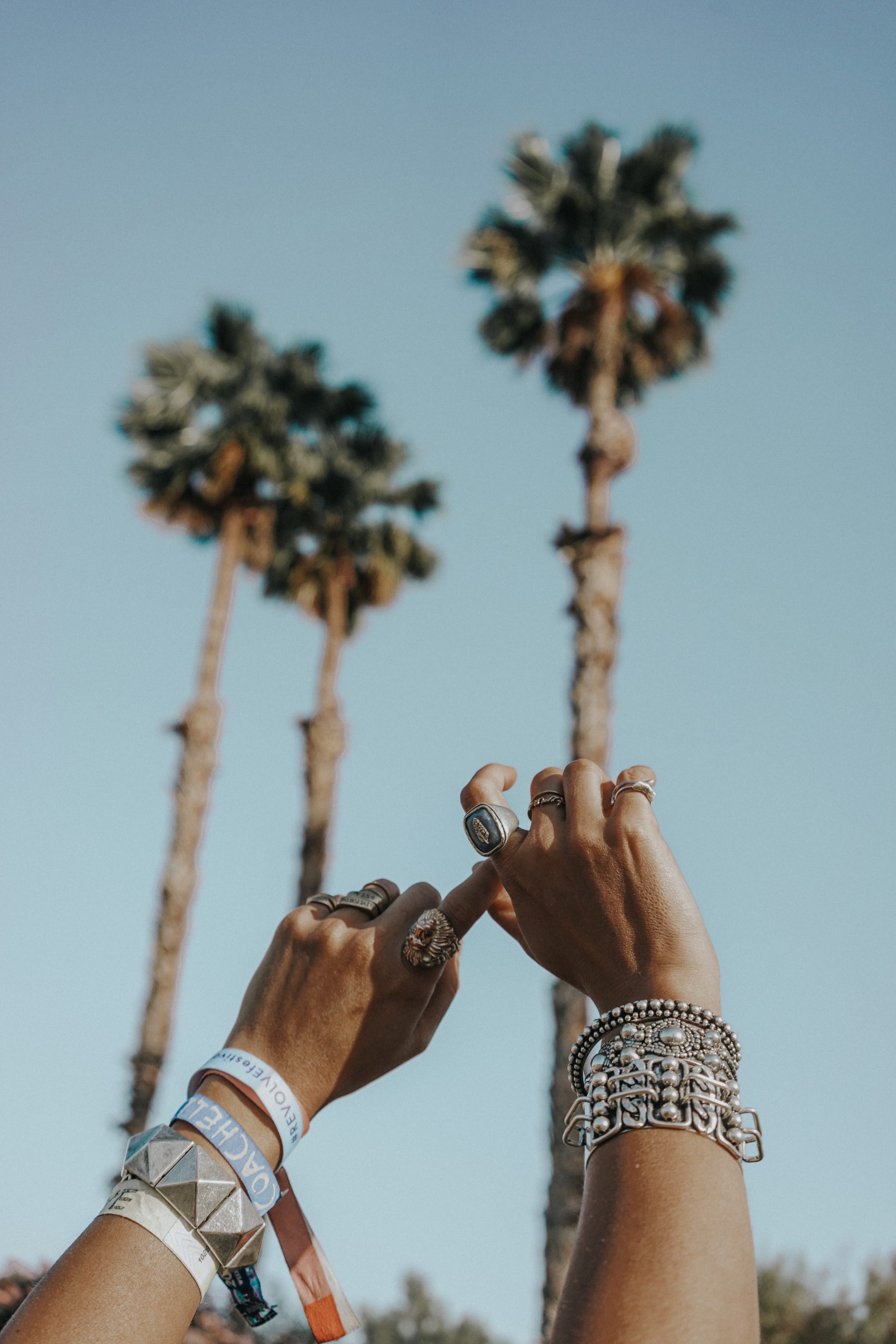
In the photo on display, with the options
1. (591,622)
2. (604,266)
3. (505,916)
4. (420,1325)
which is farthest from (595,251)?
(420,1325)

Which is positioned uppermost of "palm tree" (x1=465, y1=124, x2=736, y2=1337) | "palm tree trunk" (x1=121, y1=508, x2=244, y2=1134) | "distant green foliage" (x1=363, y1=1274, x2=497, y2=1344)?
"palm tree" (x1=465, y1=124, x2=736, y2=1337)

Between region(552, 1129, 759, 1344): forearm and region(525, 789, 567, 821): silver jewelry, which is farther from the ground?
region(525, 789, 567, 821): silver jewelry

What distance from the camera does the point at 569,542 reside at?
1155 centimetres

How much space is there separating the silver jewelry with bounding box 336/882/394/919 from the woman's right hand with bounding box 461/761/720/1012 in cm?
28

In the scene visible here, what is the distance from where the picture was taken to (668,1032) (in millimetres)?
1371

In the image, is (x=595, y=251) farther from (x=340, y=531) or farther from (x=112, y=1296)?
(x=112, y=1296)

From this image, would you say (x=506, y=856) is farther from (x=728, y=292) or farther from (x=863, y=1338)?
→ (x=863, y=1338)

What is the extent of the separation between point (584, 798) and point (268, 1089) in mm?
640

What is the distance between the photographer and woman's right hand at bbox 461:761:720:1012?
148cm

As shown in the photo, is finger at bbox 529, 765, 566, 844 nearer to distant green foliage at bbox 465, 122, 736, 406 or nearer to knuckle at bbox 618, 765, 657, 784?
knuckle at bbox 618, 765, 657, 784

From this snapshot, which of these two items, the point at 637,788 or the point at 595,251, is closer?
the point at 637,788

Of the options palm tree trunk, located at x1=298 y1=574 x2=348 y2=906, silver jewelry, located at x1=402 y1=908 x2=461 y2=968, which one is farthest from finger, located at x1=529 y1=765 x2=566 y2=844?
palm tree trunk, located at x1=298 y1=574 x2=348 y2=906

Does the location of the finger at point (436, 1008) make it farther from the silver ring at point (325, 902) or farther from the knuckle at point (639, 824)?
the knuckle at point (639, 824)

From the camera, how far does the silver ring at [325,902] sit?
1.95 meters
